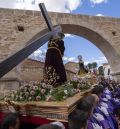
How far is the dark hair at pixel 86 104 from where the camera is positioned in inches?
119

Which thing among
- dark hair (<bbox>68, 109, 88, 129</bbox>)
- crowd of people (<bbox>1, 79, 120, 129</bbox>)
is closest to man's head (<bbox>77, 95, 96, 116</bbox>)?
crowd of people (<bbox>1, 79, 120, 129</bbox>)

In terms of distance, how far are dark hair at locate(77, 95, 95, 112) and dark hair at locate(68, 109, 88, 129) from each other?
0.20 metres

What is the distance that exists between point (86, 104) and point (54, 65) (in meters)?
1.82

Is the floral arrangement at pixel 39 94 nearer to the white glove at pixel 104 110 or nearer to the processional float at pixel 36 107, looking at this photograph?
the processional float at pixel 36 107

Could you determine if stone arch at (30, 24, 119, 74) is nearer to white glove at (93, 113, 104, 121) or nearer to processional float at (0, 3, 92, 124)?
white glove at (93, 113, 104, 121)

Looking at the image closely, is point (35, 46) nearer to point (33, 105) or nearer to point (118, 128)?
point (33, 105)

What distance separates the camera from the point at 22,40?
12312 millimetres

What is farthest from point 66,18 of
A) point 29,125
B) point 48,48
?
point 29,125

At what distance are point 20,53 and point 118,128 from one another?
5.75ft

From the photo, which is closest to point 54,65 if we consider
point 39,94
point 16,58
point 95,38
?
point 39,94

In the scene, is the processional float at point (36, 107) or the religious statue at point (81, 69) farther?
the religious statue at point (81, 69)

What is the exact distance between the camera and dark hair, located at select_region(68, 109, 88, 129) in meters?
2.69

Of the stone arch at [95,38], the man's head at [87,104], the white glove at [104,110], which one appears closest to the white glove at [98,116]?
the white glove at [104,110]

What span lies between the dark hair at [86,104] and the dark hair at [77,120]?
197 millimetres
